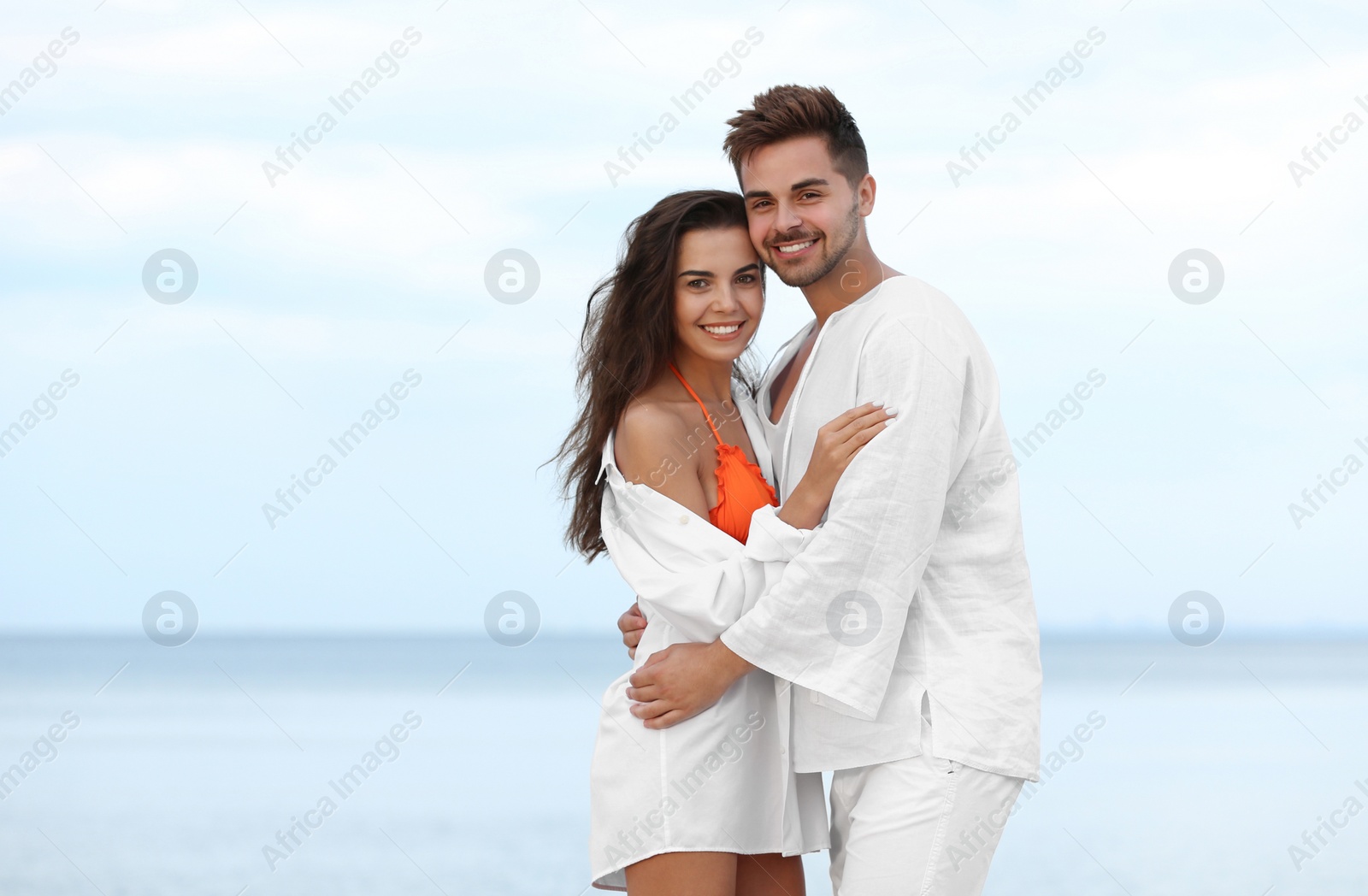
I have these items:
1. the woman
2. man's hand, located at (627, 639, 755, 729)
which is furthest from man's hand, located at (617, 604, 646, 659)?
man's hand, located at (627, 639, 755, 729)

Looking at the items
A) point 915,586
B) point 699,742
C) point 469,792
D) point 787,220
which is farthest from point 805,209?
point 469,792

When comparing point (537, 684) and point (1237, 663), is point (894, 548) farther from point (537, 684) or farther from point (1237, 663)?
point (1237, 663)

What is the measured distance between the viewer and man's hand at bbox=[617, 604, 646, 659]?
2.83m

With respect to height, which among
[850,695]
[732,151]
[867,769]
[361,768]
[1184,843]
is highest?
[732,151]

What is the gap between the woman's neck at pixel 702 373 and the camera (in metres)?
2.84

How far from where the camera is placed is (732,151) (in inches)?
108

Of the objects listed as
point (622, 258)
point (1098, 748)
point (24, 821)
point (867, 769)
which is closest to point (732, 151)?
point (622, 258)

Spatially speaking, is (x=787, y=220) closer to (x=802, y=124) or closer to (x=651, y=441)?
(x=802, y=124)

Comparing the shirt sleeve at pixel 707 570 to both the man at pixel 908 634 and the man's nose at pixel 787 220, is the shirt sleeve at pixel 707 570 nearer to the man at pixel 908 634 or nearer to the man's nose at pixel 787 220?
the man at pixel 908 634

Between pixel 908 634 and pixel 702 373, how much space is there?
82 cm

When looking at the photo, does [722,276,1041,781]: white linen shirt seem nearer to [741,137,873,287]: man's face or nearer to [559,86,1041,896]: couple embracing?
[559,86,1041,896]: couple embracing

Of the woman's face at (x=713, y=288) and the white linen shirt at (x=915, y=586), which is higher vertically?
the woman's face at (x=713, y=288)

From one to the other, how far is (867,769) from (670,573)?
56cm

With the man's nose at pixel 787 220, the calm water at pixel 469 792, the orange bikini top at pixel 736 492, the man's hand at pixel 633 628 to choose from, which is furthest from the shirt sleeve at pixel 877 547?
the calm water at pixel 469 792
